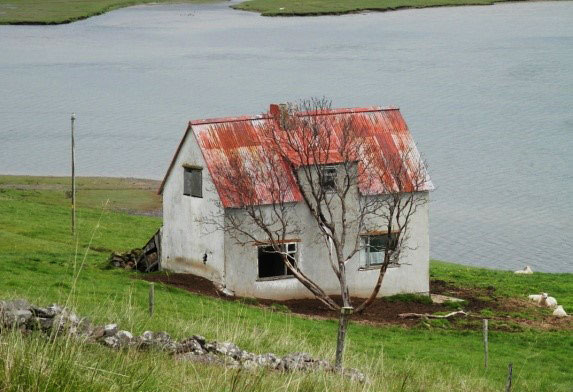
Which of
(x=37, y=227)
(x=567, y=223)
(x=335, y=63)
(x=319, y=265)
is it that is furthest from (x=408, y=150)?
(x=335, y=63)

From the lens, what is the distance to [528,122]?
8519 cm

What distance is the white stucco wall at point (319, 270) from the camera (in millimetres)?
35594

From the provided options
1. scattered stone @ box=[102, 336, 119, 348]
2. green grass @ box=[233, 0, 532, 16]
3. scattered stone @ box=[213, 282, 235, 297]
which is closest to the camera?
scattered stone @ box=[102, 336, 119, 348]

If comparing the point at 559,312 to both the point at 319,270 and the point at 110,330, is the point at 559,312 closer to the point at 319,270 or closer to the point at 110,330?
the point at 319,270

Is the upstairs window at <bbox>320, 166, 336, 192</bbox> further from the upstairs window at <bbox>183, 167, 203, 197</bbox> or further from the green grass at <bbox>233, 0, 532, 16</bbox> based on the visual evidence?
the green grass at <bbox>233, 0, 532, 16</bbox>

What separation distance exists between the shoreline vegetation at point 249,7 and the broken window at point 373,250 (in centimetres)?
12685

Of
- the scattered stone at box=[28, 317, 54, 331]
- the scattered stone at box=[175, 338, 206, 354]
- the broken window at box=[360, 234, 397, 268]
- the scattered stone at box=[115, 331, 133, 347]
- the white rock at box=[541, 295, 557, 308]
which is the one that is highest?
the scattered stone at box=[28, 317, 54, 331]

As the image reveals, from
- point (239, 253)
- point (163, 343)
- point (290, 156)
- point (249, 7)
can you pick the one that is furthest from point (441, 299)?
point (249, 7)

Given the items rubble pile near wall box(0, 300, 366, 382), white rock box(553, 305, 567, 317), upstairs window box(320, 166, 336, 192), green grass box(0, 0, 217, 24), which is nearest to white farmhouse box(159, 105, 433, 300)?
upstairs window box(320, 166, 336, 192)

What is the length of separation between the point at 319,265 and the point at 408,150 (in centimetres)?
489

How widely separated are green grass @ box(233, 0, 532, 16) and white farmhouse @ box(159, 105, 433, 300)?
131 metres

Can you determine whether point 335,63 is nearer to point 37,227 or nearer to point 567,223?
point 567,223

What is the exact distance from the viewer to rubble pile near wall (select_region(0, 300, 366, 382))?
45.4ft

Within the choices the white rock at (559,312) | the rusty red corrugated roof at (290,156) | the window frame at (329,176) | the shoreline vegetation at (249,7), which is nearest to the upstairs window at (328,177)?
the window frame at (329,176)
